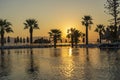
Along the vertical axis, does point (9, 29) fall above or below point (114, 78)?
above

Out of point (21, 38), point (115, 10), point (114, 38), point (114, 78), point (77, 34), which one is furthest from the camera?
point (21, 38)

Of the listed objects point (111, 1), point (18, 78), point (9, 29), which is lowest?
point (18, 78)

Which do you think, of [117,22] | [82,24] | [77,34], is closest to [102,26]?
[77,34]

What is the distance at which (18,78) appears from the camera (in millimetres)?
22859

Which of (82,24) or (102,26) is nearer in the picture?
(82,24)

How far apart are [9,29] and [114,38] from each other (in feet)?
117

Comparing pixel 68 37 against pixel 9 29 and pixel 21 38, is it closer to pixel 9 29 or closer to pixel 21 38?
pixel 21 38

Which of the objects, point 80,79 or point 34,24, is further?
point 34,24

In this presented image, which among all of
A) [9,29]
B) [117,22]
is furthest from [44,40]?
[117,22]

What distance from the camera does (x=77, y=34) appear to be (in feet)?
477

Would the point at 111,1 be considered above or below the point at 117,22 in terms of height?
above

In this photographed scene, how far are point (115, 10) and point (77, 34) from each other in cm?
4679

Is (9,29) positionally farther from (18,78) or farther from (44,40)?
(18,78)

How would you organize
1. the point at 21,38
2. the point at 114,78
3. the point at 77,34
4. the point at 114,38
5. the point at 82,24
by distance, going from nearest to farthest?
the point at 114,78
the point at 114,38
the point at 82,24
the point at 77,34
the point at 21,38
